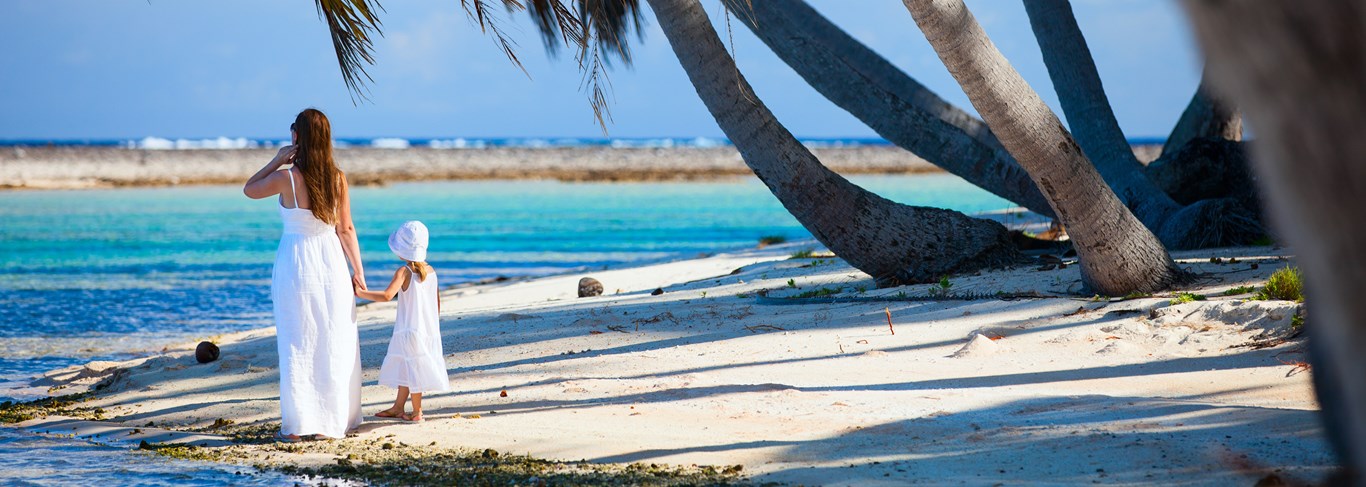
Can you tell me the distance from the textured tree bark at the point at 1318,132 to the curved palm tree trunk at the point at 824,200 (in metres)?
5.66

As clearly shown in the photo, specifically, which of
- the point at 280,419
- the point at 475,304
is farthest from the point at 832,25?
the point at 280,419

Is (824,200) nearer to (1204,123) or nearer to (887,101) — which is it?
(887,101)

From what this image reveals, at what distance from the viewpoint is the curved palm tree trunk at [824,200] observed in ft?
23.3

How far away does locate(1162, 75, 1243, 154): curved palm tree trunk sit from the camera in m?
11.0

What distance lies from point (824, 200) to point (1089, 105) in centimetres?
301

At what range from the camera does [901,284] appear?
7.53m

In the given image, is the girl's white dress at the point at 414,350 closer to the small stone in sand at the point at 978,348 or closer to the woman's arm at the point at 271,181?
the woman's arm at the point at 271,181

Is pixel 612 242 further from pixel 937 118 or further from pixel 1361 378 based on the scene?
pixel 1361 378

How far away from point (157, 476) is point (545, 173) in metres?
45.2

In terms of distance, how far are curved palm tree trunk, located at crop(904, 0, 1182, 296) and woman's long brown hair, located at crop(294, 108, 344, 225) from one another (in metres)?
3.11

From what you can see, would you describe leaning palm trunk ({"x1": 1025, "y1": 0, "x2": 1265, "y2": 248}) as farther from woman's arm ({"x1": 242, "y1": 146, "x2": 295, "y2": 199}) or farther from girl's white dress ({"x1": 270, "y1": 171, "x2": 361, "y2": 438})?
woman's arm ({"x1": 242, "y1": 146, "x2": 295, "y2": 199})

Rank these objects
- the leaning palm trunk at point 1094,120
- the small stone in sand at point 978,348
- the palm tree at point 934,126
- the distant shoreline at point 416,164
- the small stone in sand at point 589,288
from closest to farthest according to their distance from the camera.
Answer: the small stone in sand at point 978,348 < the palm tree at point 934,126 < the leaning palm trunk at point 1094,120 < the small stone in sand at point 589,288 < the distant shoreline at point 416,164

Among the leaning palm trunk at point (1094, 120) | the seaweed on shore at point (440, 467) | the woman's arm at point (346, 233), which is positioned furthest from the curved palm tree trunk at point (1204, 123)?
the woman's arm at point (346, 233)

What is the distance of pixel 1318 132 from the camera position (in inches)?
55.3
